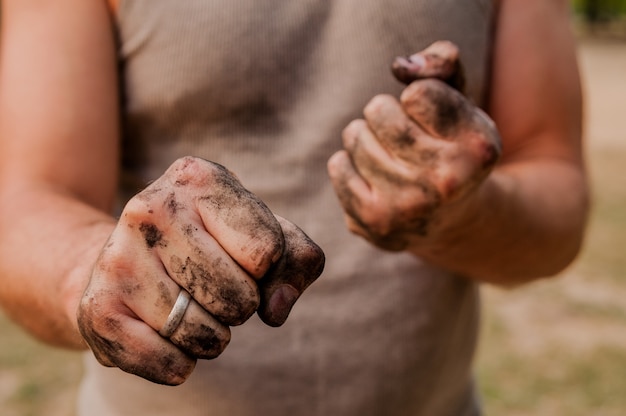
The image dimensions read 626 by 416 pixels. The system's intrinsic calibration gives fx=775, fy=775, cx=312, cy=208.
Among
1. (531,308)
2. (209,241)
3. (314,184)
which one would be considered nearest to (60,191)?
(314,184)

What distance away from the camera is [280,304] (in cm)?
80

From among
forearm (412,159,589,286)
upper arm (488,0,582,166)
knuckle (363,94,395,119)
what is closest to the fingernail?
knuckle (363,94,395,119)

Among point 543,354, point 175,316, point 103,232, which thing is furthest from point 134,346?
point 543,354

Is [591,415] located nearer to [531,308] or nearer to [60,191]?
[531,308]

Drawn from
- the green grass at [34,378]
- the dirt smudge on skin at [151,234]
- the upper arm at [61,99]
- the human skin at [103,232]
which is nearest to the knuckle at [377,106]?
the human skin at [103,232]

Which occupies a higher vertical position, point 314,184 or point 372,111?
point 372,111

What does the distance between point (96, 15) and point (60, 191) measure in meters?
0.31

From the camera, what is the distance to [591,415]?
11.2ft

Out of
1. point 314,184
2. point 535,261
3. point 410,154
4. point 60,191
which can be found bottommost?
point 535,261

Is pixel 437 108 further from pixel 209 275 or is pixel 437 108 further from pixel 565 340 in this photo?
pixel 565 340

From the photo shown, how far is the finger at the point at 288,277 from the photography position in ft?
2.62

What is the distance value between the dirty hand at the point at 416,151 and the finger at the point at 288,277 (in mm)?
146

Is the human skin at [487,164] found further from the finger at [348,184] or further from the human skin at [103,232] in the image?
the human skin at [103,232]

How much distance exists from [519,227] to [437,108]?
516 millimetres
